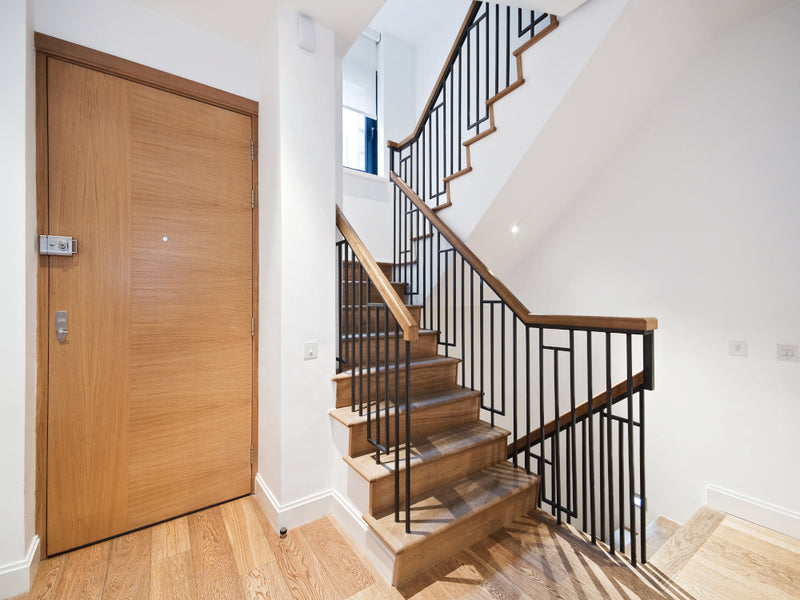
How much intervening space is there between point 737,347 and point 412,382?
6.59ft

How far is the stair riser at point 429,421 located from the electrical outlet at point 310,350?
0.42m

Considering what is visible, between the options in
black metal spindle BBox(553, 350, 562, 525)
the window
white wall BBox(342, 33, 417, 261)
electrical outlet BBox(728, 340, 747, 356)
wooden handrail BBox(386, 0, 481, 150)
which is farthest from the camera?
the window

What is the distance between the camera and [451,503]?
1682 millimetres

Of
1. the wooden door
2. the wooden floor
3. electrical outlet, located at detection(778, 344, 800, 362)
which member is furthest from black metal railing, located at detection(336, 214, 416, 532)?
electrical outlet, located at detection(778, 344, 800, 362)

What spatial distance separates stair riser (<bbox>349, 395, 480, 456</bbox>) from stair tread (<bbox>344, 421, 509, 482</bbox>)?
0.03m

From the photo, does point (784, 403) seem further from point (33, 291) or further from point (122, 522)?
point (33, 291)

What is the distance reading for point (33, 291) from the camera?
1.50 meters

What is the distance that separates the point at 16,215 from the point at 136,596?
1.55 meters

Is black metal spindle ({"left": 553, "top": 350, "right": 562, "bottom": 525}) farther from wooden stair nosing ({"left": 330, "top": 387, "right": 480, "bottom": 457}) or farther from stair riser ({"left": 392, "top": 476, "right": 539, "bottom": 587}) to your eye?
wooden stair nosing ({"left": 330, "top": 387, "right": 480, "bottom": 457})

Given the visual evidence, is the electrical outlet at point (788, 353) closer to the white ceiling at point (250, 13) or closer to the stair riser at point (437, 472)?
the stair riser at point (437, 472)

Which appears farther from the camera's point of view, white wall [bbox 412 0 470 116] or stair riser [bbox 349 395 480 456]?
white wall [bbox 412 0 470 116]

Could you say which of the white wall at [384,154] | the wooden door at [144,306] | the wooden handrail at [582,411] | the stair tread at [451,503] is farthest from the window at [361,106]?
the stair tread at [451,503]

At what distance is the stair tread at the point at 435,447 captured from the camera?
165 cm

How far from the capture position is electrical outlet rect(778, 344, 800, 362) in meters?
1.98
